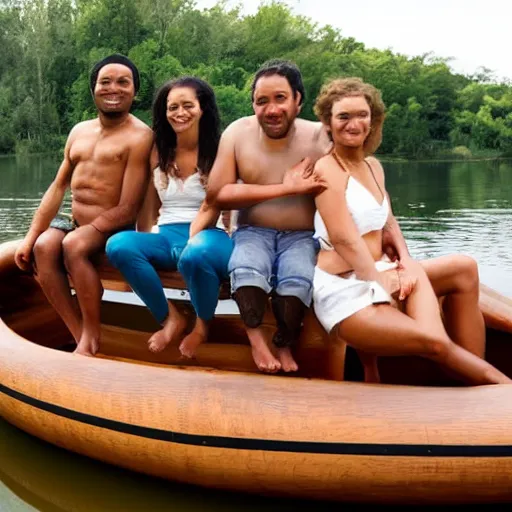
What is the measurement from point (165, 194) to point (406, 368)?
128cm

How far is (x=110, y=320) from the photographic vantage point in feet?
13.9

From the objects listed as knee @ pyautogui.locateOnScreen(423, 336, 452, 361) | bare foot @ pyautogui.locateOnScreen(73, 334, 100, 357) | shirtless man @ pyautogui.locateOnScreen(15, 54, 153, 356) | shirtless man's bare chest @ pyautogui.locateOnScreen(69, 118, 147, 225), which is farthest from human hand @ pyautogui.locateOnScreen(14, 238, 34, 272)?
knee @ pyautogui.locateOnScreen(423, 336, 452, 361)

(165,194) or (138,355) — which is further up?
(165,194)

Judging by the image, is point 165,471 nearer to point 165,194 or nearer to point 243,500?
point 243,500

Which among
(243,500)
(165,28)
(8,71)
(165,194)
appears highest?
(165,28)

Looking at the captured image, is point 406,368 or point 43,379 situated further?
point 406,368

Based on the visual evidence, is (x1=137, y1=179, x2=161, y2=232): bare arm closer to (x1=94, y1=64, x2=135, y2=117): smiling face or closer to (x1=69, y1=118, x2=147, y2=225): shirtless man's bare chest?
(x1=69, y1=118, x2=147, y2=225): shirtless man's bare chest

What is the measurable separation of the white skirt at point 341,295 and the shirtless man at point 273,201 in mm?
69

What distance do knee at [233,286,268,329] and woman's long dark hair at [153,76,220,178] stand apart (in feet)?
2.42

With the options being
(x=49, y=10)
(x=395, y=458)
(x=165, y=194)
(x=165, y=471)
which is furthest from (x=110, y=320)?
(x=49, y=10)

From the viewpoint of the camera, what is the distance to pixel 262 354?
2.82 metres

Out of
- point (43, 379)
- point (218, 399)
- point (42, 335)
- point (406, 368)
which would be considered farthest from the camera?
point (42, 335)

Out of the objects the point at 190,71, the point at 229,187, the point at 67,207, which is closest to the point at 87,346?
the point at 229,187

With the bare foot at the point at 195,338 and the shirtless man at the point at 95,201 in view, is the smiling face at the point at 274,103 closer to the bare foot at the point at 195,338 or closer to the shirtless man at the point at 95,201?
the shirtless man at the point at 95,201
